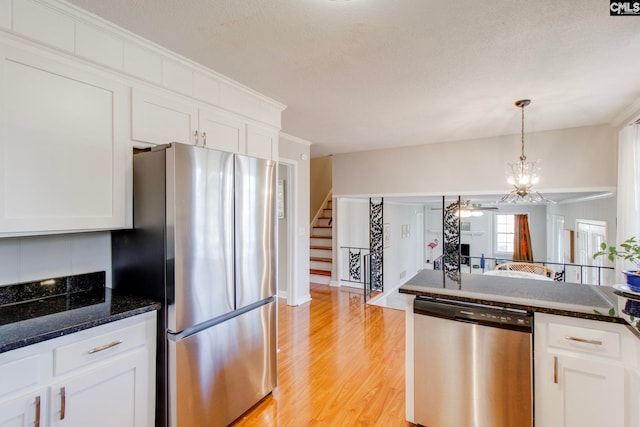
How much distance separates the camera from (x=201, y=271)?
5.80 feet

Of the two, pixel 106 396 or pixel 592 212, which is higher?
pixel 592 212

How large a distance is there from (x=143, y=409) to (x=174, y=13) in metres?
2.16

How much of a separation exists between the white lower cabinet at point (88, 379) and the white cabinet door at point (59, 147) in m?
0.59

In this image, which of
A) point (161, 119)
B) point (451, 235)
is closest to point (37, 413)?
point (161, 119)

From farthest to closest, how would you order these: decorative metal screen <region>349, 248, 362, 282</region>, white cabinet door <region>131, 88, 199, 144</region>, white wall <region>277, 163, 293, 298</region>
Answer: decorative metal screen <region>349, 248, 362, 282</region> → white wall <region>277, 163, 293, 298</region> → white cabinet door <region>131, 88, 199, 144</region>

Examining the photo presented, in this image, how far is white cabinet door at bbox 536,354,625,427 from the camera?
4.86 ft

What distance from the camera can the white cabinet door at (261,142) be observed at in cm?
270

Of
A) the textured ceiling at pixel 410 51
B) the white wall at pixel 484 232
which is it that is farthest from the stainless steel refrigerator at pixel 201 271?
the white wall at pixel 484 232

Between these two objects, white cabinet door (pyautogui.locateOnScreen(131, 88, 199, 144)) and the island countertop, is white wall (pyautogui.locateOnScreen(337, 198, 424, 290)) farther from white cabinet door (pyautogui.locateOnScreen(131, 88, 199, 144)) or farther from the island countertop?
white cabinet door (pyautogui.locateOnScreen(131, 88, 199, 144))

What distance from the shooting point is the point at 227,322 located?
1948 mm

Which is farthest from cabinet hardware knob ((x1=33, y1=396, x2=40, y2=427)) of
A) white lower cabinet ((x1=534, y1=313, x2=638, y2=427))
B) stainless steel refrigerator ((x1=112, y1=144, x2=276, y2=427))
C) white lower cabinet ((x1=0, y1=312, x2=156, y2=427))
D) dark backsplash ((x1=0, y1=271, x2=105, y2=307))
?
white lower cabinet ((x1=534, y1=313, x2=638, y2=427))

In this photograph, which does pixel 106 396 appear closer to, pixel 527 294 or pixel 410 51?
pixel 527 294

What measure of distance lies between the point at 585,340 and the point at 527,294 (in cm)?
34

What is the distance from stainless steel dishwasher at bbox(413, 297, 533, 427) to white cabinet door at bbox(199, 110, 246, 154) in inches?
73.3
